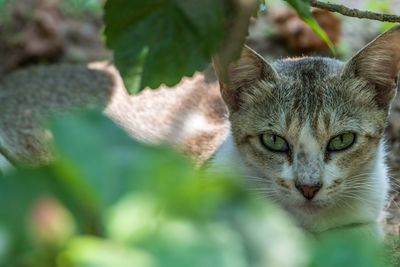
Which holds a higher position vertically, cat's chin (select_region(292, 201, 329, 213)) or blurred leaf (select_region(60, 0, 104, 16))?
cat's chin (select_region(292, 201, 329, 213))

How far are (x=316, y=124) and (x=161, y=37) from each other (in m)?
1.65

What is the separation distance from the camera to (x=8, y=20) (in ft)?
18.0

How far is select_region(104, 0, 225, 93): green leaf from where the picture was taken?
1311mm

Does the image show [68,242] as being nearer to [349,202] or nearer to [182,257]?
[182,257]

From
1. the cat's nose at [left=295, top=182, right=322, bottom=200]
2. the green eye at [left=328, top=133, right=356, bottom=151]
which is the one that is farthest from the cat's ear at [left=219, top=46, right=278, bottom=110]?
the cat's nose at [left=295, top=182, right=322, bottom=200]

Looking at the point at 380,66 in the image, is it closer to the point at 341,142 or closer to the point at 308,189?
the point at 341,142

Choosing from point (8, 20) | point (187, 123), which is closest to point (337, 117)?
point (187, 123)

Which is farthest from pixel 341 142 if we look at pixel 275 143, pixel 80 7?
pixel 80 7

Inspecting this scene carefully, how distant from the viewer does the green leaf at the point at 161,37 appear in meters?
1.31

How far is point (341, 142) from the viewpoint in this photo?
3002mm

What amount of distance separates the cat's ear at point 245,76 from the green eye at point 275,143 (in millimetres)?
209

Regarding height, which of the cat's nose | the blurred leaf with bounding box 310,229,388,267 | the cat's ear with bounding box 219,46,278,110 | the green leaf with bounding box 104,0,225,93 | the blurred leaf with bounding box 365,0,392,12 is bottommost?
the blurred leaf with bounding box 365,0,392,12

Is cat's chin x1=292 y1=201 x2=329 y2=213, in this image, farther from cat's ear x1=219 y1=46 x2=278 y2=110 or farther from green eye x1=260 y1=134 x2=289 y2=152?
cat's ear x1=219 y1=46 x2=278 y2=110

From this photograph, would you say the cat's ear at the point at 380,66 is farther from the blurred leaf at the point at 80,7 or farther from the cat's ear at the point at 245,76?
the blurred leaf at the point at 80,7
